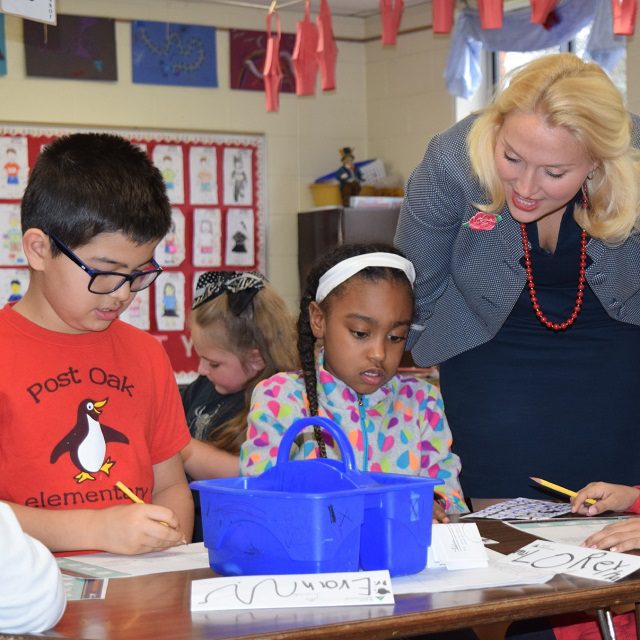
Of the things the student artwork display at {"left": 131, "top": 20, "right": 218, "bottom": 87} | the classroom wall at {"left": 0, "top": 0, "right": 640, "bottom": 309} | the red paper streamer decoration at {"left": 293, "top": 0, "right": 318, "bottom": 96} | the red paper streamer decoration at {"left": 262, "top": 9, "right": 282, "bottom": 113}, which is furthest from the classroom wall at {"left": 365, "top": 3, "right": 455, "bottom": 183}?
the red paper streamer decoration at {"left": 293, "top": 0, "right": 318, "bottom": 96}

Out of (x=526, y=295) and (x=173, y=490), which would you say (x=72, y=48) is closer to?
(x=526, y=295)

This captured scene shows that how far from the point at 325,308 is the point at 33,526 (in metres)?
0.79

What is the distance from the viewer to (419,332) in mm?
2330

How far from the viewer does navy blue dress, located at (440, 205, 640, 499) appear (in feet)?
7.32

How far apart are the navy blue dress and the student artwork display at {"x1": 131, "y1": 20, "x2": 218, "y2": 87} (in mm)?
4005

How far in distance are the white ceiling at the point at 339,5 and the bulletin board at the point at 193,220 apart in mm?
721

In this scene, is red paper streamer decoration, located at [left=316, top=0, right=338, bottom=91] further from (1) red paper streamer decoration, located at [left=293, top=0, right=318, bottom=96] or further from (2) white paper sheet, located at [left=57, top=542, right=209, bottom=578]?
(2) white paper sheet, located at [left=57, top=542, right=209, bottom=578]

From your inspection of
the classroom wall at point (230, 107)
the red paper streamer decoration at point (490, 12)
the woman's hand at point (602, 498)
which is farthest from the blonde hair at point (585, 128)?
the classroom wall at point (230, 107)

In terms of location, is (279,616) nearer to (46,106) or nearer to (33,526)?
(33,526)

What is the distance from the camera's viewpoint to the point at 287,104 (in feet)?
20.4

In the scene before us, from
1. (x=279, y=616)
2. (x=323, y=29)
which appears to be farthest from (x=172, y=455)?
(x=323, y=29)

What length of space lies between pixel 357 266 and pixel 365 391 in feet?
0.77

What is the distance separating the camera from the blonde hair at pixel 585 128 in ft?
6.36

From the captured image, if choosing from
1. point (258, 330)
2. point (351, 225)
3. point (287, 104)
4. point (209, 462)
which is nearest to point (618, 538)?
point (209, 462)
